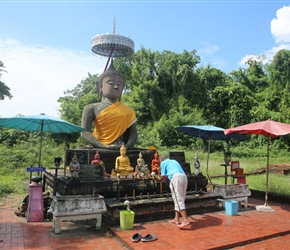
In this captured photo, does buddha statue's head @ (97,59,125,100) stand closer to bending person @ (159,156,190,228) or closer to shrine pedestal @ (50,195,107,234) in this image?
bending person @ (159,156,190,228)

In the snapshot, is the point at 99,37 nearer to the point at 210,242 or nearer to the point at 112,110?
the point at 112,110

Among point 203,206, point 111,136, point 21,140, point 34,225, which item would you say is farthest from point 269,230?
point 21,140

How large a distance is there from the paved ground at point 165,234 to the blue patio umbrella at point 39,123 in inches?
84.7

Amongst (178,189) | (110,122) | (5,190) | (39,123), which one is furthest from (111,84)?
(178,189)

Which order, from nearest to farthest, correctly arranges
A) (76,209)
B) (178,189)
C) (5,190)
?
(76,209), (178,189), (5,190)

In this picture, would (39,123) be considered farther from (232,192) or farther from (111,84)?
(232,192)

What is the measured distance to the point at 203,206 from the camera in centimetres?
744

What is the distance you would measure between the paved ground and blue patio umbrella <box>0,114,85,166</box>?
7.06ft

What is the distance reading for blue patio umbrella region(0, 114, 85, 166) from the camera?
6.88 metres

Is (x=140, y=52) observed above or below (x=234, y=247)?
above

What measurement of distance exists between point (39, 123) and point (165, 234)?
4310 mm

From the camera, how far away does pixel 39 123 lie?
7695 millimetres

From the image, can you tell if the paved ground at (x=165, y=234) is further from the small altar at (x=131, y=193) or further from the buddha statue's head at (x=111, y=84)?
the buddha statue's head at (x=111, y=84)

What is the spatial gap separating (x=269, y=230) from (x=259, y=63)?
120 ft
